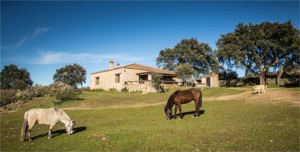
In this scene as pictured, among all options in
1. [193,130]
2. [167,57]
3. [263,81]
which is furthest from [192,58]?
[193,130]

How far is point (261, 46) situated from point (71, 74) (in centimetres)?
7544

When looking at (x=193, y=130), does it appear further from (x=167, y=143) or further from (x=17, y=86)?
(x=17, y=86)

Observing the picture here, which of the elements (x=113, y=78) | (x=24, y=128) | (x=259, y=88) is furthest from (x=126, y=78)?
(x=24, y=128)

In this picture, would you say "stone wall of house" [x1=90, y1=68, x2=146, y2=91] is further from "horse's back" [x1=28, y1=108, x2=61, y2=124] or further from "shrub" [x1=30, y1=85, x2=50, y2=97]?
"horse's back" [x1=28, y1=108, x2=61, y2=124]

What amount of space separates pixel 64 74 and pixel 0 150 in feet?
254

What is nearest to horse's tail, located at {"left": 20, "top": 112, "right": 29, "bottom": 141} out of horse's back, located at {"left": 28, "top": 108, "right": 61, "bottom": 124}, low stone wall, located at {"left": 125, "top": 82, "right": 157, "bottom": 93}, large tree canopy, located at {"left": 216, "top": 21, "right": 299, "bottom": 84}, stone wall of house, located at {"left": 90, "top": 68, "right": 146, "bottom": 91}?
horse's back, located at {"left": 28, "top": 108, "right": 61, "bottom": 124}

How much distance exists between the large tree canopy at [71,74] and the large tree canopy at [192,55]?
1636 inches

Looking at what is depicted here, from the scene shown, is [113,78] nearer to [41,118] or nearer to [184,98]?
[184,98]

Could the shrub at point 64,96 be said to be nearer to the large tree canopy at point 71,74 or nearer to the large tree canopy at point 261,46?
the large tree canopy at point 261,46

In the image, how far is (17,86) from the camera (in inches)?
1853

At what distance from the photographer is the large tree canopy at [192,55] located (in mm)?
63562

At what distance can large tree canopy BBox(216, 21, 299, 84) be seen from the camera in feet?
131

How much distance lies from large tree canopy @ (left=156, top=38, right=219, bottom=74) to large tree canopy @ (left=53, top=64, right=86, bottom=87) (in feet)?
136

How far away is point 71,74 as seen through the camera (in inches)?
3376
